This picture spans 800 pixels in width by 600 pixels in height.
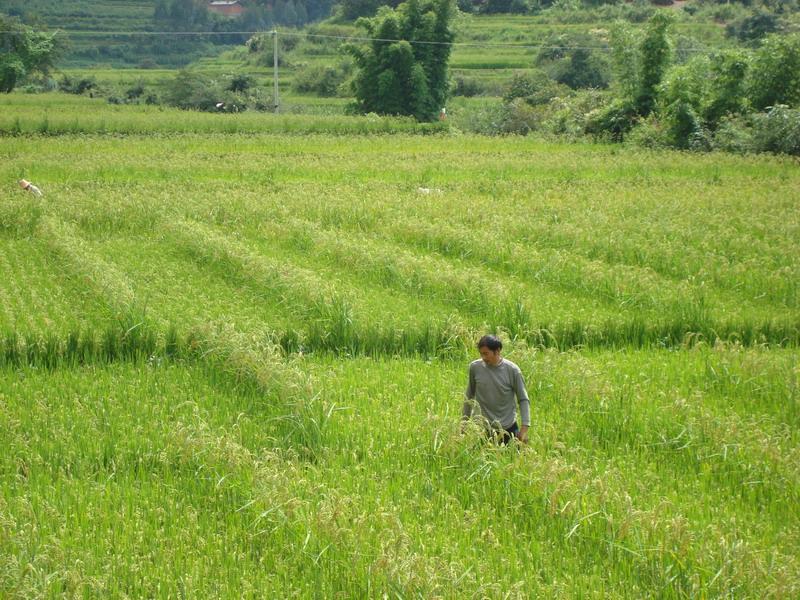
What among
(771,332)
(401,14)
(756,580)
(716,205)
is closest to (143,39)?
(401,14)

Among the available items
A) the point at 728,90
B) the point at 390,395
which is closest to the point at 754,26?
the point at 728,90

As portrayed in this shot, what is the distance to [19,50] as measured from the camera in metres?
47.9

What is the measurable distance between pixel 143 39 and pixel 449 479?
82747 mm

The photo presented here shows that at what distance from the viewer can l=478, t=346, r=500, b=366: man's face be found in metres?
7.07

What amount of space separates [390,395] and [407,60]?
119 feet

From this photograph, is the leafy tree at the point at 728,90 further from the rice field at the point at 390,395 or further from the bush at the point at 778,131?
the rice field at the point at 390,395

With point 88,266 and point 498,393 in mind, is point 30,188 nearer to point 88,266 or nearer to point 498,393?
point 88,266

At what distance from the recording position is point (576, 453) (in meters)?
7.27

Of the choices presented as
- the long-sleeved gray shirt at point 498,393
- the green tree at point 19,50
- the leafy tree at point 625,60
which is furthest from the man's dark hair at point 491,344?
the green tree at point 19,50

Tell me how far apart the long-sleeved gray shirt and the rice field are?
290mm

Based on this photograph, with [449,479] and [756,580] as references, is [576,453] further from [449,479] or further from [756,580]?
[756,580]

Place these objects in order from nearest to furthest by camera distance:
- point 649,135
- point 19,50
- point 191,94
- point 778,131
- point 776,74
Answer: point 778,131
point 776,74
point 649,135
point 191,94
point 19,50

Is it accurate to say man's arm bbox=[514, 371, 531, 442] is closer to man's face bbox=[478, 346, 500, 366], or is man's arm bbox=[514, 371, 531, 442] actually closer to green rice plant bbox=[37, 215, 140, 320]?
man's face bbox=[478, 346, 500, 366]

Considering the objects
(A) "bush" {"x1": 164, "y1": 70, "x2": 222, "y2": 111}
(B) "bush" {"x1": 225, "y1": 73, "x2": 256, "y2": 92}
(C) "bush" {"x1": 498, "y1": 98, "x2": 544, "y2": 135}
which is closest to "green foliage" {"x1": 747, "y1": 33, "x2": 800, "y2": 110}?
(C) "bush" {"x1": 498, "y1": 98, "x2": 544, "y2": 135}
